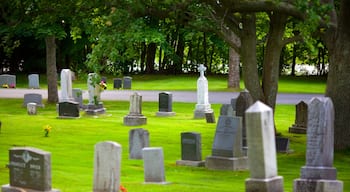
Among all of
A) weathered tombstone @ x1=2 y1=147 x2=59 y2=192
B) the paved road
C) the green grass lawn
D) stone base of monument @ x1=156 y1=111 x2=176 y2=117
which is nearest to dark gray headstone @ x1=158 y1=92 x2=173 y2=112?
stone base of monument @ x1=156 y1=111 x2=176 y2=117

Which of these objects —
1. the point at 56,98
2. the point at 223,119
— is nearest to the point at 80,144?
the point at 223,119

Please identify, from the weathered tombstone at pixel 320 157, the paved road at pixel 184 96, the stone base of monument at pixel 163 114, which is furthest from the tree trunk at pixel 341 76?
the paved road at pixel 184 96

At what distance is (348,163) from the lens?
55.9 ft

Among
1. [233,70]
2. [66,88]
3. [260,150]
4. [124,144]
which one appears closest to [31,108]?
[66,88]

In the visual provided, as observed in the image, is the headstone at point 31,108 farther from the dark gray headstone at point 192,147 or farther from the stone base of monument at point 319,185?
the stone base of monument at point 319,185

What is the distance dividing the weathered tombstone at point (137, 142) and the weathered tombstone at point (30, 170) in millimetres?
6026

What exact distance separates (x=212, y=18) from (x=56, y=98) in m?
15.7

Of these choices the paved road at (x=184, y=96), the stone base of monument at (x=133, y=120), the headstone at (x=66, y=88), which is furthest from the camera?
the paved road at (x=184, y=96)

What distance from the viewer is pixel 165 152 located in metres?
18.9

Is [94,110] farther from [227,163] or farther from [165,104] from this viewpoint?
[227,163]

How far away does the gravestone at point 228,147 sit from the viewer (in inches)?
→ 625

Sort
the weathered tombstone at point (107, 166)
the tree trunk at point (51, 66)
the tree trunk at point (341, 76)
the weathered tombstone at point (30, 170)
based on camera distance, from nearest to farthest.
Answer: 1. the weathered tombstone at point (30, 170)
2. the weathered tombstone at point (107, 166)
3. the tree trunk at point (341, 76)
4. the tree trunk at point (51, 66)

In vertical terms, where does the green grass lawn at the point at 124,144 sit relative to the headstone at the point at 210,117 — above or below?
below

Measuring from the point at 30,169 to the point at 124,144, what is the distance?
9314mm
